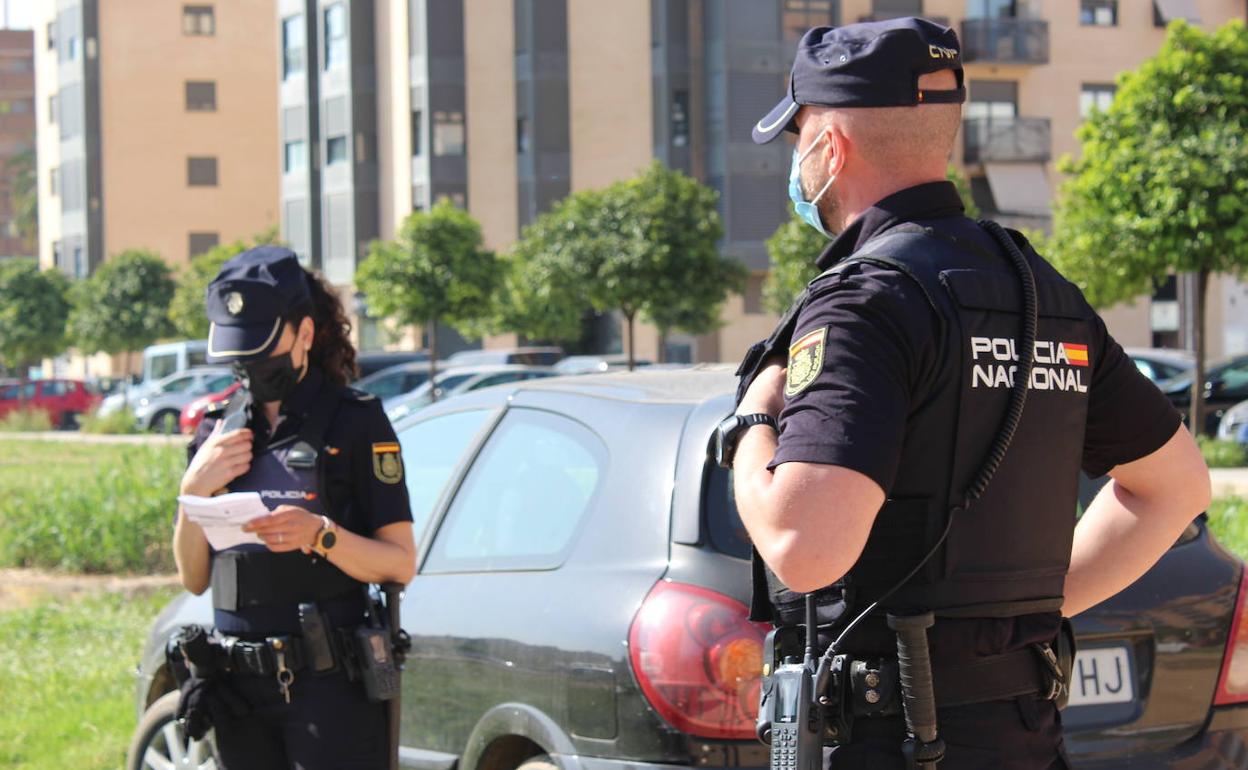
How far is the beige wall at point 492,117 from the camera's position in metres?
46.0

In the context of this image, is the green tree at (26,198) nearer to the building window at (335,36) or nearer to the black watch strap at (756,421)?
the building window at (335,36)

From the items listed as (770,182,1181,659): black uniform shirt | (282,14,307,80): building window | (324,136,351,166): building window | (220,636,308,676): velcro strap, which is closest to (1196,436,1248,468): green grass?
(220,636,308,676): velcro strap

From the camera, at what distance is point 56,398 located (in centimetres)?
4044

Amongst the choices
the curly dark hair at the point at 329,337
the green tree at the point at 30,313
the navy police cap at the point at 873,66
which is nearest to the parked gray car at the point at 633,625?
the curly dark hair at the point at 329,337

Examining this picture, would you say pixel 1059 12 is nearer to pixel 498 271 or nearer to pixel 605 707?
pixel 498 271

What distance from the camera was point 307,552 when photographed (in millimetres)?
3512

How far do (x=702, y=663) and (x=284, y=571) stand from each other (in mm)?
1007

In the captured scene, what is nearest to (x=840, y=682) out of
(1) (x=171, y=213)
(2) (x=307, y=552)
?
(2) (x=307, y=552)

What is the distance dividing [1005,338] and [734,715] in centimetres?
130

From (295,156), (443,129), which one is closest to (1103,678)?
(443,129)

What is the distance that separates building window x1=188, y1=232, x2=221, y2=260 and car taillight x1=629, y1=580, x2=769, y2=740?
5981 centimetres

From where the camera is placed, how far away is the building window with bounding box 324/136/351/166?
4947 cm

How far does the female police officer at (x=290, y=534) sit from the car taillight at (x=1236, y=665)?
201 centimetres

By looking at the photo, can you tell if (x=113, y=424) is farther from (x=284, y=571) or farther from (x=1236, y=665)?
(x=1236, y=665)
